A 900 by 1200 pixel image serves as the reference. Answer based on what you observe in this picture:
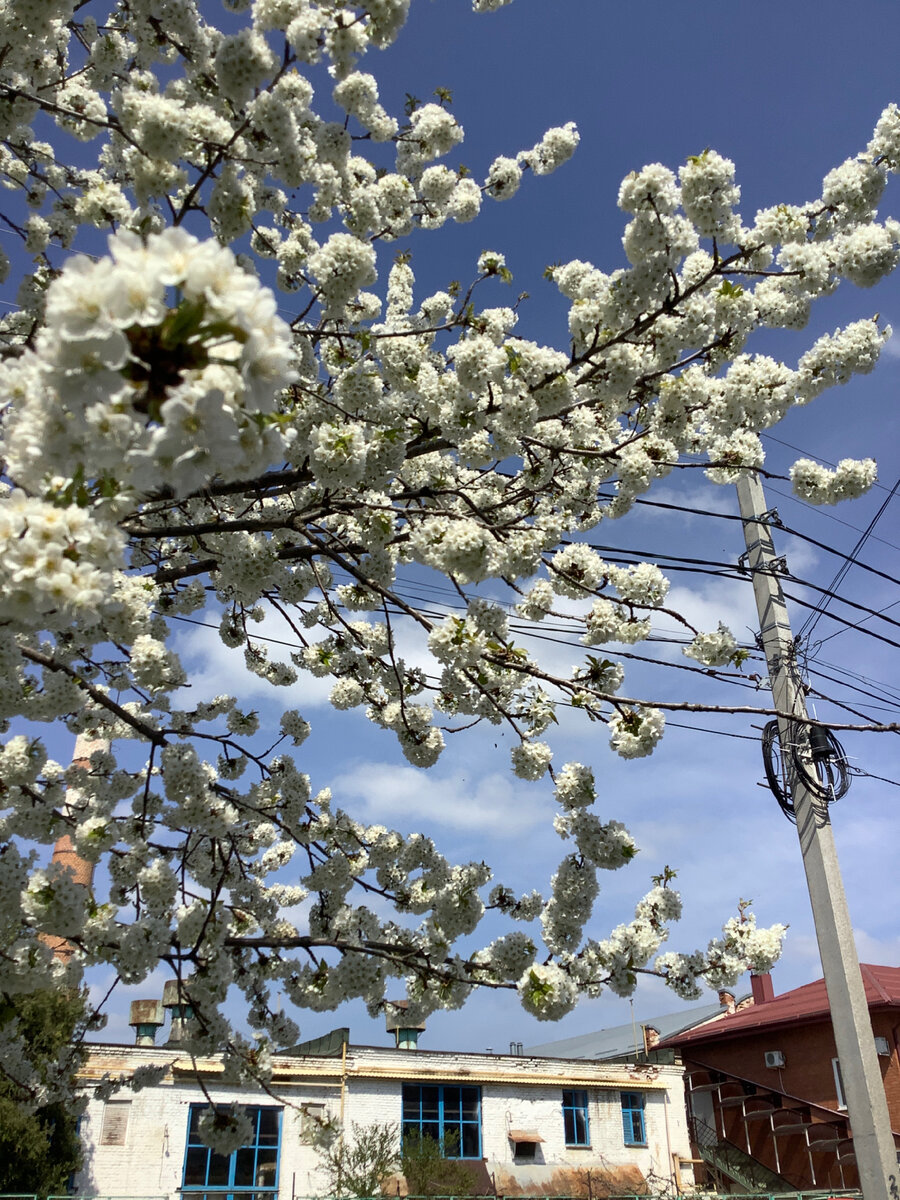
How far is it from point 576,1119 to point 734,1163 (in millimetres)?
5013

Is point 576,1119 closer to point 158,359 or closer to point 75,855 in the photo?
point 75,855

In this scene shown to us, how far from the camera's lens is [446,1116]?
60.8 feet

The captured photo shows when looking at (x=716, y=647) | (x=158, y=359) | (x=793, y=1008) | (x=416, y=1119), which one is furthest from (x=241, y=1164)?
(x=158, y=359)

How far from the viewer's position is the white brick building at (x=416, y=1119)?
15.1 metres

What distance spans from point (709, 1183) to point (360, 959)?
2012 centimetres

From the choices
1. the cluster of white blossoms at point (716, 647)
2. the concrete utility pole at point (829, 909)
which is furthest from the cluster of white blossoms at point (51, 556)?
the concrete utility pole at point (829, 909)

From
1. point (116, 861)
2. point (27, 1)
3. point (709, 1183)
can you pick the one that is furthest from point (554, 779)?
point (709, 1183)

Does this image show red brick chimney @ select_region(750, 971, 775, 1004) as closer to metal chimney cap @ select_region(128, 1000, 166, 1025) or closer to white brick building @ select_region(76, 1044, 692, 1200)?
white brick building @ select_region(76, 1044, 692, 1200)

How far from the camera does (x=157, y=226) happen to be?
3535 mm

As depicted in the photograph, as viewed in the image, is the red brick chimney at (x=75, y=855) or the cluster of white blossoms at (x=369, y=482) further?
the red brick chimney at (x=75, y=855)

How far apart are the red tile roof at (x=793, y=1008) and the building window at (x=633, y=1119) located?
3.88 metres

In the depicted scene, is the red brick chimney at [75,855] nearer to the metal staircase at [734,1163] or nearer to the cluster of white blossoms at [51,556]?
the cluster of white blossoms at [51,556]

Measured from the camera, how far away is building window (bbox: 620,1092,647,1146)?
2014cm

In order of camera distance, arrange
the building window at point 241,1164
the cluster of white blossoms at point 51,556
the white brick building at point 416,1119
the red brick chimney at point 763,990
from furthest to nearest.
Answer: the red brick chimney at point 763,990, the building window at point 241,1164, the white brick building at point 416,1119, the cluster of white blossoms at point 51,556
